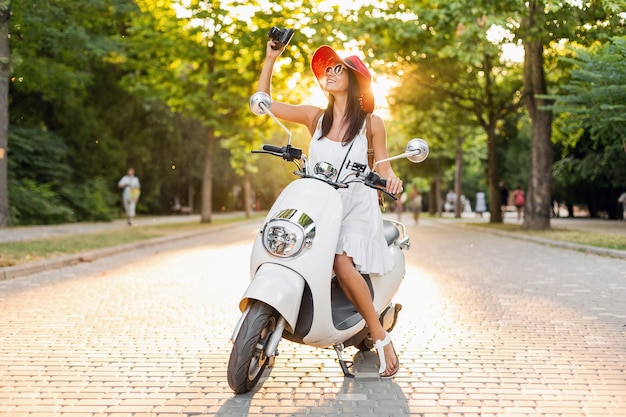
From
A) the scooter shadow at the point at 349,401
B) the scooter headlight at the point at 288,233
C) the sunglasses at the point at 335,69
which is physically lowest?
the scooter shadow at the point at 349,401

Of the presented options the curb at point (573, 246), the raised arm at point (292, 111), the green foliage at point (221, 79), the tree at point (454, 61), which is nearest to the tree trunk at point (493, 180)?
the tree at point (454, 61)

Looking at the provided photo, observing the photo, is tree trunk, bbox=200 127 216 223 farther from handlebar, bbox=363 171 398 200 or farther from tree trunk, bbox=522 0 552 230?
handlebar, bbox=363 171 398 200

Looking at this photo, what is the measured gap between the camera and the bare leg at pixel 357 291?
4.25 m

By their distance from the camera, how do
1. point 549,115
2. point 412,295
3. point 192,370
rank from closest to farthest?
point 192,370 → point 412,295 → point 549,115

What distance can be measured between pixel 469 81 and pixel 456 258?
1551 centimetres

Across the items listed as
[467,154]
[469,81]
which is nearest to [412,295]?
[469,81]

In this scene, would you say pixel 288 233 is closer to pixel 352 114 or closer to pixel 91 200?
pixel 352 114

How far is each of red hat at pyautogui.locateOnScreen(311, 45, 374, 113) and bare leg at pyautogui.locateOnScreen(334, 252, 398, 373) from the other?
3.24ft

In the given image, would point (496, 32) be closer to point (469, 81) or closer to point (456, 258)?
point (456, 258)

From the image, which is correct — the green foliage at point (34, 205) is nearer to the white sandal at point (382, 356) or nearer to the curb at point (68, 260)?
the curb at point (68, 260)

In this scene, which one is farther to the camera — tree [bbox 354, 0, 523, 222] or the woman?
tree [bbox 354, 0, 523, 222]

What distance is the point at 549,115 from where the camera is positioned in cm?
2198

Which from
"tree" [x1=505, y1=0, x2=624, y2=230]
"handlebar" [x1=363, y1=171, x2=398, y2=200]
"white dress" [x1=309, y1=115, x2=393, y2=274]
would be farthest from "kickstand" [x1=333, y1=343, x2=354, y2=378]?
"tree" [x1=505, y1=0, x2=624, y2=230]

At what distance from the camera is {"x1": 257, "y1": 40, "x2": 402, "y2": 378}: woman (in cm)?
431
